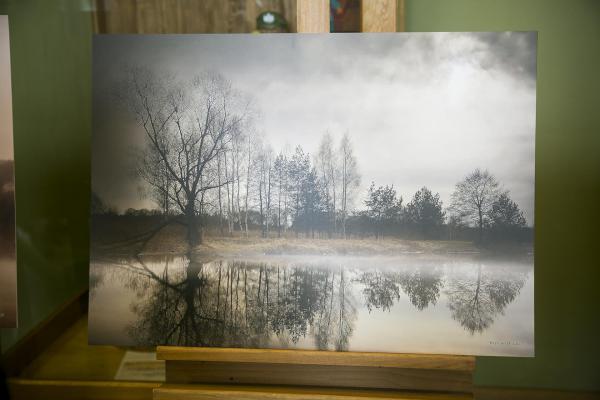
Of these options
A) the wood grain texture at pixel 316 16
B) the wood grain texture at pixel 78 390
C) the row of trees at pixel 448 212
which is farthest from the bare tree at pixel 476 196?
the wood grain texture at pixel 78 390

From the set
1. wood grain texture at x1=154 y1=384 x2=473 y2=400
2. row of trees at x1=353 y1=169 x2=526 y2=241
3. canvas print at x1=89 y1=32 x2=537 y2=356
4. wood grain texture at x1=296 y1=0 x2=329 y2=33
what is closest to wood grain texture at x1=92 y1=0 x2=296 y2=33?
wood grain texture at x1=296 y1=0 x2=329 y2=33

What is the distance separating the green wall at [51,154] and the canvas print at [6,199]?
4.2 inches

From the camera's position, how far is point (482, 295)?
86 centimetres

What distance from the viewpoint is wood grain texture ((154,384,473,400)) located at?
0.88 m

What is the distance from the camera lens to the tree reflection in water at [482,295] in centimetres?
86

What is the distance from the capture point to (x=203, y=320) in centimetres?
89

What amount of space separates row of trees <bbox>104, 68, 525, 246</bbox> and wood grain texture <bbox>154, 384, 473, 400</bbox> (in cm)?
30

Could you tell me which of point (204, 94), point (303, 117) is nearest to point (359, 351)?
point (303, 117)

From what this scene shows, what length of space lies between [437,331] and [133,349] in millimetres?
712

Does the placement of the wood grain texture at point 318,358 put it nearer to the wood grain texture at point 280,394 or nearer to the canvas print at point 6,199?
the wood grain texture at point 280,394

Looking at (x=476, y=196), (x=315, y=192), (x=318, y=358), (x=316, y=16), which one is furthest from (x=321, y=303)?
(x=316, y=16)

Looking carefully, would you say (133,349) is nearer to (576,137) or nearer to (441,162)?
(441,162)

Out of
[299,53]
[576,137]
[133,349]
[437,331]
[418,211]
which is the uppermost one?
[299,53]

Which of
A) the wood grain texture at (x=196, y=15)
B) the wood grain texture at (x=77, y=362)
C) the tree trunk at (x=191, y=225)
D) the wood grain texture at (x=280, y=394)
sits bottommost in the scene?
the wood grain texture at (x=77, y=362)
